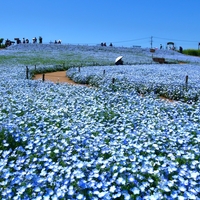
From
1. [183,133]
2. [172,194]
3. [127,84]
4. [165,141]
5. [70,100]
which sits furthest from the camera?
[127,84]

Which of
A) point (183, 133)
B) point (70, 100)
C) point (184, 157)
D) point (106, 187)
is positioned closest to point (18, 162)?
point (106, 187)

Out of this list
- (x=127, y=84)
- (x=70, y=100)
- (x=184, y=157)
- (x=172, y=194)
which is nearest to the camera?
(x=172, y=194)

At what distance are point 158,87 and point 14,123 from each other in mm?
7880

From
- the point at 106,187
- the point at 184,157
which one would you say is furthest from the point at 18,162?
the point at 184,157

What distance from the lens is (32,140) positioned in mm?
4664

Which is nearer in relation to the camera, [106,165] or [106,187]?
[106,187]

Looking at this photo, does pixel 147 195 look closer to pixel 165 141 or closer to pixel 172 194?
pixel 172 194

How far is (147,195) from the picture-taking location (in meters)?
3.03

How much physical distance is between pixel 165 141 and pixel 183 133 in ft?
1.76

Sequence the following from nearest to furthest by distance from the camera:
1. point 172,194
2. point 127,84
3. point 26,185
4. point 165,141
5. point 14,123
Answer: point 172,194 < point 26,185 < point 165,141 < point 14,123 < point 127,84

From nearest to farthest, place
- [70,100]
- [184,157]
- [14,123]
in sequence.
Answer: [184,157], [14,123], [70,100]

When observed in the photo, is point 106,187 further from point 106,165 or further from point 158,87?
point 158,87

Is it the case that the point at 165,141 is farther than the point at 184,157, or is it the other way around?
the point at 165,141

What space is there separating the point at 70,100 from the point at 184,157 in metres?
4.32
